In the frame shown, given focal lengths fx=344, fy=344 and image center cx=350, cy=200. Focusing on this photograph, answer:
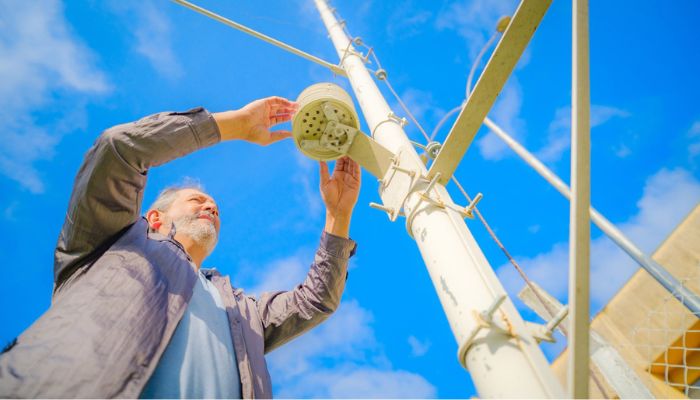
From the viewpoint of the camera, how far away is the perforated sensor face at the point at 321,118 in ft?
5.52

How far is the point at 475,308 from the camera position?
1016 millimetres

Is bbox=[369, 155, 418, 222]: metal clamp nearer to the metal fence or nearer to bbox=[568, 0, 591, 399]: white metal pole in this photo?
bbox=[568, 0, 591, 399]: white metal pole

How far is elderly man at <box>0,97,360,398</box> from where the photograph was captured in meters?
1.05

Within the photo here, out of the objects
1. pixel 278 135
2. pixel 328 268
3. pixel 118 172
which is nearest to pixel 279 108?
pixel 278 135

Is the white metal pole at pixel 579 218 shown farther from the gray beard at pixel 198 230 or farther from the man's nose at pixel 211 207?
the man's nose at pixel 211 207

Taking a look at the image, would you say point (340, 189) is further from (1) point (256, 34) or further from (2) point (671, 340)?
(2) point (671, 340)

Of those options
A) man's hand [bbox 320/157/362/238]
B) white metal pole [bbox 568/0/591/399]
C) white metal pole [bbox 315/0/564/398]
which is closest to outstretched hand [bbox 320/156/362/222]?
man's hand [bbox 320/157/362/238]

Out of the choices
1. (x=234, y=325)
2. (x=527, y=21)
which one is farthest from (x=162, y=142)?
(x=527, y=21)

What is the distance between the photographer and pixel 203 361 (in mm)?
1433

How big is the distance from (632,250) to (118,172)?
7.44ft

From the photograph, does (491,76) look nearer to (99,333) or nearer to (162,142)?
(162,142)

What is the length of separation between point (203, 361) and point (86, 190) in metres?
0.83

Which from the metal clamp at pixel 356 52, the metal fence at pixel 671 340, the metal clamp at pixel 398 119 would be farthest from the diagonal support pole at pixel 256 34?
the metal fence at pixel 671 340

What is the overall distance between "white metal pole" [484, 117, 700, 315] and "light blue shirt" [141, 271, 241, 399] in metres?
1.65
